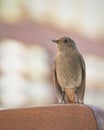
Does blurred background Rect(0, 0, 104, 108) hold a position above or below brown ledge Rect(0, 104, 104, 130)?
above

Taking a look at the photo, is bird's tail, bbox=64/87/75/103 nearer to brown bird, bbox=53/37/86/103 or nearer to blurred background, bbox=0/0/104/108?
brown bird, bbox=53/37/86/103

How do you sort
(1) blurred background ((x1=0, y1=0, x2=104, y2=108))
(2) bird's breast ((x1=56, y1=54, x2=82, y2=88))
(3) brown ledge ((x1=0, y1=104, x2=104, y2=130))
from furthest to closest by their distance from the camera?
1. (1) blurred background ((x1=0, y1=0, x2=104, y2=108))
2. (2) bird's breast ((x1=56, y1=54, x2=82, y2=88))
3. (3) brown ledge ((x1=0, y1=104, x2=104, y2=130))

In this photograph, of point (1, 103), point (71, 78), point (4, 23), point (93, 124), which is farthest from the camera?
point (4, 23)

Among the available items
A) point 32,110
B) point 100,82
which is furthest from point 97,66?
point 32,110

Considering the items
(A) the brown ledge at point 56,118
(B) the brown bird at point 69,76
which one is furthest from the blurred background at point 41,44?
(A) the brown ledge at point 56,118

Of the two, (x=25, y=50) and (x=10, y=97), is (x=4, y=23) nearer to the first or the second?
(x=25, y=50)

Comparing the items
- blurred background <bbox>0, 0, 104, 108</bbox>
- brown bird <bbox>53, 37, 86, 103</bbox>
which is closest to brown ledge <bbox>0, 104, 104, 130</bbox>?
brown bird <bbox>53, 37, 86, 103</bbox>

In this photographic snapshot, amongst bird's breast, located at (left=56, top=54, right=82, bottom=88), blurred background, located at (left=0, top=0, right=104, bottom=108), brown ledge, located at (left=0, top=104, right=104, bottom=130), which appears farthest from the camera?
blurred background, located at (left=0, top=0, right=104, bottom=108)
